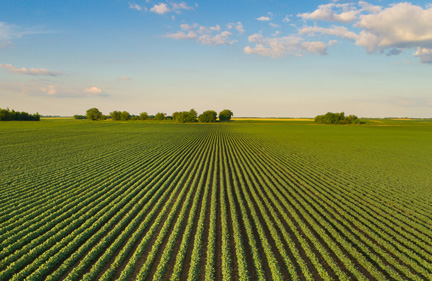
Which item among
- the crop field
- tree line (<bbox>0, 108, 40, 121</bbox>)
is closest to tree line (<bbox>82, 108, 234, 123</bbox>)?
tree line (<bbox>0, 108, 40, 121</bbox>)


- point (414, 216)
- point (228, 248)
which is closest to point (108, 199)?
point (228, 248)

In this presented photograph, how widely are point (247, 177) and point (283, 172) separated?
3691 millimetres

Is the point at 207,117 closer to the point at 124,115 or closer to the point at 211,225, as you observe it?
the point at 124,115

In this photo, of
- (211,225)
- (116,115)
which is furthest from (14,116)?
(211,225)

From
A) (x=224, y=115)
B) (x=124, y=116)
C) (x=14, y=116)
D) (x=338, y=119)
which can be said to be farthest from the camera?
(x=224, y=115)

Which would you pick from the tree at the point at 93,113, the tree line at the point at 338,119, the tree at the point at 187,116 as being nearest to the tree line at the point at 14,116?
the tree at the point at 93,113

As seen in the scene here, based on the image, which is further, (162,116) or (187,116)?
(162,116)

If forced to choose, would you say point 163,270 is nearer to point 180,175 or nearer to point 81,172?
point 180,175

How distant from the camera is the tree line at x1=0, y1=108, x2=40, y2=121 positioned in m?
88.2

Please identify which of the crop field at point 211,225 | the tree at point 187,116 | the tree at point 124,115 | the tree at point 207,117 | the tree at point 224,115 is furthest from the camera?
the tree at point 224,115

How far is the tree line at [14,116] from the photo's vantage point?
88.2 m

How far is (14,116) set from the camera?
306ft

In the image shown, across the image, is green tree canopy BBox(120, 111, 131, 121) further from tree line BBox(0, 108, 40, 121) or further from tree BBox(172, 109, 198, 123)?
tree line BBox(0, 108, 40, 121)

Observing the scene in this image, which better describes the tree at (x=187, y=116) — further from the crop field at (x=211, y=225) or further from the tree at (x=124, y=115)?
the crop field at (x=211, y=225)
